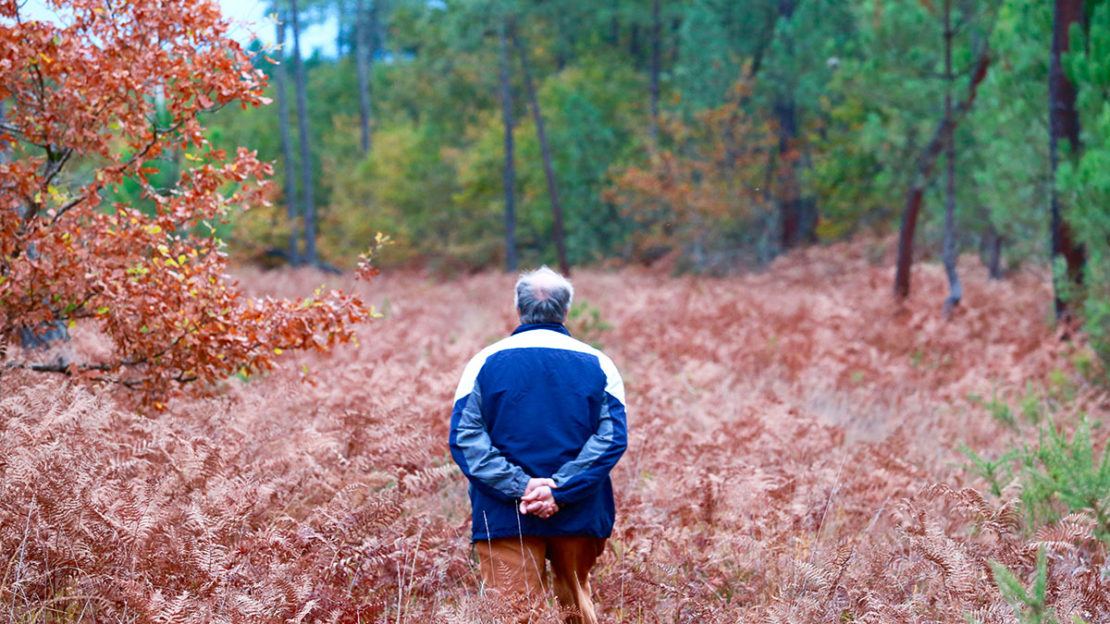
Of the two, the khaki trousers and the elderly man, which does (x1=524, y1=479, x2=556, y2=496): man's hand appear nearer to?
the elderly man

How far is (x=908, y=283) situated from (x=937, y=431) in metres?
10.5

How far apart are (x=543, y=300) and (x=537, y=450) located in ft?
2.09

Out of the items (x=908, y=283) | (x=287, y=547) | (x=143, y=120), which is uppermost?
(x=143, y=120)

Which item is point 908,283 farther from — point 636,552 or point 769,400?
point 636,552

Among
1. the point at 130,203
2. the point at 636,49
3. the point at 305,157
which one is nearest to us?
the point at 130,203

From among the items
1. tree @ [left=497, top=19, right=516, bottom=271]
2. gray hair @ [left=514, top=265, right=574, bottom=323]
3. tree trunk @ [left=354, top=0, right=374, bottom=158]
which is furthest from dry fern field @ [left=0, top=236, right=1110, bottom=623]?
tree trunk @ [left=354, top=0, right=374, bottom=158]

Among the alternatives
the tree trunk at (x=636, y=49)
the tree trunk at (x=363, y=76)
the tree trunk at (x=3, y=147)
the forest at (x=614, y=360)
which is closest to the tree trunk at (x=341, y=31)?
the tree trunk at (x=363, y=76)

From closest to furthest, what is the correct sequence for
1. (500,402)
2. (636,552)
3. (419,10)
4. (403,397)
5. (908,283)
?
(500,402) < (636,552) < (403,397) < (908,283) < (419,10)

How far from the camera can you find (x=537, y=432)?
12.4 feet

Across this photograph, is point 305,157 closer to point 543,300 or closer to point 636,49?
point 636,49

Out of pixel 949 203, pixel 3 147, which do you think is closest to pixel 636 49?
pixel 949 203

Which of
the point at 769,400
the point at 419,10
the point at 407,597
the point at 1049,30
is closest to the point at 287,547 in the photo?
the point at 407,597

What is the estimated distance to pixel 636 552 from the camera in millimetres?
4730

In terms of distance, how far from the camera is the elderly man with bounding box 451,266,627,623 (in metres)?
3.74
